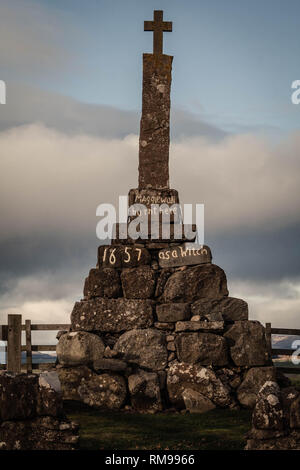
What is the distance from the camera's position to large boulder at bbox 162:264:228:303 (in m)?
13.7

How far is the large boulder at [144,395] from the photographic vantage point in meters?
12.4

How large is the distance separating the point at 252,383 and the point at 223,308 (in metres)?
1.66

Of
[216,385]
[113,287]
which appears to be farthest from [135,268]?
[216,385]

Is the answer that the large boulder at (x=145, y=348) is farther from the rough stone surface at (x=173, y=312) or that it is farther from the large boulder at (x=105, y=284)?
the large boulder at (x=105, y=284)

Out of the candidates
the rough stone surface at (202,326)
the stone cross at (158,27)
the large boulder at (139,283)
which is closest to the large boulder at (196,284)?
the large boulder at (139,283)

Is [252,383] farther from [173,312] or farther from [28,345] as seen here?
[28,345]

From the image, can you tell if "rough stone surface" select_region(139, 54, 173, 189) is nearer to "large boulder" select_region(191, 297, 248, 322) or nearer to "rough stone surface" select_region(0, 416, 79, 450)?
"large boulder" select_region(191, 297, 248, 322)

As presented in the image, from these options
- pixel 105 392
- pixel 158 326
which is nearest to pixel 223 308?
pixel 158 326

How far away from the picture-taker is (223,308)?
45.1ft

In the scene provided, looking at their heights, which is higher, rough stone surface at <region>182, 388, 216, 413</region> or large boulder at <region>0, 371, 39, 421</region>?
large boulder at <region>0, 371, 39, 421</region>

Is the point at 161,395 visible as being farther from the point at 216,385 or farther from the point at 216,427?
the point at 216,427

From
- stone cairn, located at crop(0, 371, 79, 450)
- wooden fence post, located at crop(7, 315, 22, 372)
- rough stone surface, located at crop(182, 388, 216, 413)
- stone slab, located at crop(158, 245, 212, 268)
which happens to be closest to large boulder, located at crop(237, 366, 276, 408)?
rough stone surface, located at crop(182, 388, 216, 413)

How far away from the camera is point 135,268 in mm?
13938

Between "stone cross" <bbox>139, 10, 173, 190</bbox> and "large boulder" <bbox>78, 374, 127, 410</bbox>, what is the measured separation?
4.23 meters
